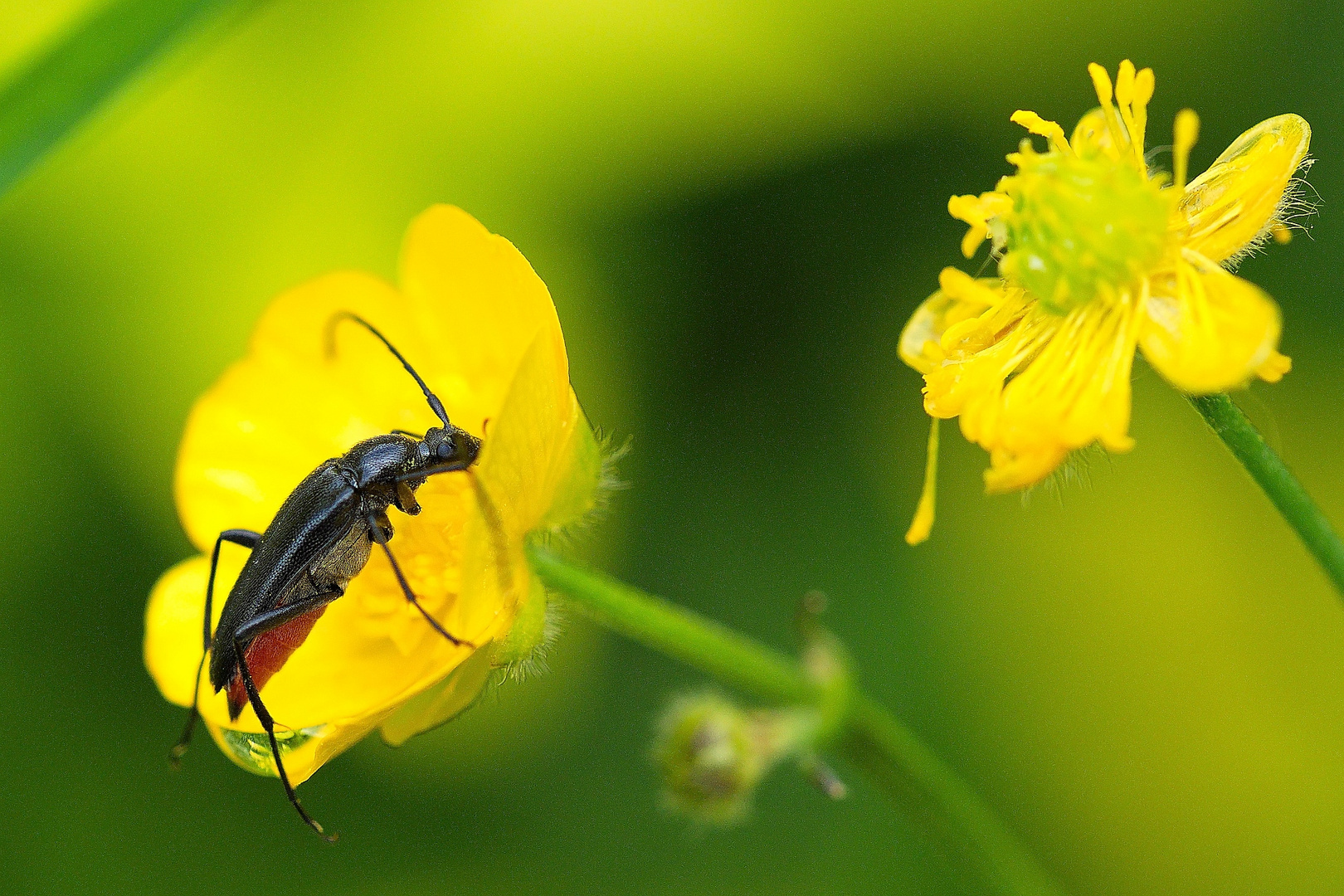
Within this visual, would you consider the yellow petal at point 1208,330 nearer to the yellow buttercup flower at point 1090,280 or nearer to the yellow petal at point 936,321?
the yellow buttercup flower at point 1090,280

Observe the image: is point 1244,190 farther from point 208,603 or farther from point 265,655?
point 208,603

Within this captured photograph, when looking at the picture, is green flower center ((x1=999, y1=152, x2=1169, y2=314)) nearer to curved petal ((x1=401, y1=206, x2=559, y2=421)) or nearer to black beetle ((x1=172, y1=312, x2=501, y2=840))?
curved petal ((x1=401, y1=206, x2=559, y2=421))

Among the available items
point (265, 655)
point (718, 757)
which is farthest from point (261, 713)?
point (718, 757)

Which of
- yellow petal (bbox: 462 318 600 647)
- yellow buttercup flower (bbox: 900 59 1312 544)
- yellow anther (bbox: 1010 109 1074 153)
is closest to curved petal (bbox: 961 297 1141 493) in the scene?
yellow buttercup flower (bbox: 900 59 1312 544)

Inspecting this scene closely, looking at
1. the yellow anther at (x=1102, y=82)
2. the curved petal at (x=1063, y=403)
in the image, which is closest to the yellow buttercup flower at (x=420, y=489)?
the curved petal at (x=1063, y=403)

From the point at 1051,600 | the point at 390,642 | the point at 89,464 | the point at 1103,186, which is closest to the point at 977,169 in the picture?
the point at 1051,600

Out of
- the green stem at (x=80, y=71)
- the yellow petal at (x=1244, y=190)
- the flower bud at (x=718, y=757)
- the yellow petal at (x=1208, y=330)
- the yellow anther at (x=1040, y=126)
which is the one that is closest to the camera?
the yellow petal at (x=1208, y=330)
